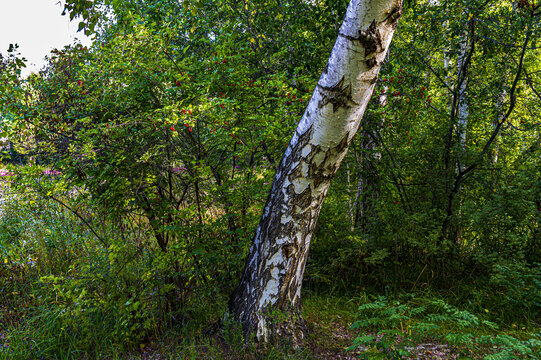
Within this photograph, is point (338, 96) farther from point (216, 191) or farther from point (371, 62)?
point (216, 191)

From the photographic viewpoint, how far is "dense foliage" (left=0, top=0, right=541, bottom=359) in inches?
109

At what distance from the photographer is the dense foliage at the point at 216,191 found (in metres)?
2.78

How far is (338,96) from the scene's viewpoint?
1961mm

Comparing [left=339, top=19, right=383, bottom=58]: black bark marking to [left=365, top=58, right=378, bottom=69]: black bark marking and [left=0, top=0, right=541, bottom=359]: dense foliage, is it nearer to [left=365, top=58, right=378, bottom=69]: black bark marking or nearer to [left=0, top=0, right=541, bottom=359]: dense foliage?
[left=365, top=58, right=378, bottom=69]: black bark marking

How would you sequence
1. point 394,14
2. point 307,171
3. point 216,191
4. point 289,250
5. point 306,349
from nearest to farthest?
1. point 394,14
2. point 307,171
3. point 289,250
4. point 306,349
5. point 216,191

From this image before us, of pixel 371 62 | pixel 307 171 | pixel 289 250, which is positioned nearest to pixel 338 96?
pixel 371 62

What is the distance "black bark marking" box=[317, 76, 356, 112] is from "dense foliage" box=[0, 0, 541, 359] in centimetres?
98

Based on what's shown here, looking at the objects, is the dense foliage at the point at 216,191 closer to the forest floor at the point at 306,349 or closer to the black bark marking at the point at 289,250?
the forest floor at the point at 306,349

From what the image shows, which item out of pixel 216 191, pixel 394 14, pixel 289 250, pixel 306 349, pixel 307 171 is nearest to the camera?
pixel 394 14

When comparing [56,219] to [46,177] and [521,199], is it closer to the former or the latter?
[46,177]

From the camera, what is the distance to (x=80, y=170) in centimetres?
289

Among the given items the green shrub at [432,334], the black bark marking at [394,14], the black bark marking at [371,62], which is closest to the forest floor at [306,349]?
the green shrub at [432,334]

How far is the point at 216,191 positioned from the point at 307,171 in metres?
1.13

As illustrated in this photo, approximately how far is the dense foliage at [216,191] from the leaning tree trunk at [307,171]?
0.37 metres
